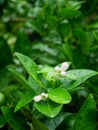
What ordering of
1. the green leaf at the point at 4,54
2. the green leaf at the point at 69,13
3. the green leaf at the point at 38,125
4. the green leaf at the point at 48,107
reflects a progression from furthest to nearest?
the green leaf at the point at 4,54 < the green leaf at the point at 69,13 < the green leaf at the point at 38,125 < the green leaf at the point at 48,107

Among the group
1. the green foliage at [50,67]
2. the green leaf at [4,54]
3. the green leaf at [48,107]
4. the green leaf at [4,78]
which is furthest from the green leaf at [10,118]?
the green leaf at [4,54]

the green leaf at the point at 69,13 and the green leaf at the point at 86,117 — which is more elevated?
the green leaf at the point at 69,13

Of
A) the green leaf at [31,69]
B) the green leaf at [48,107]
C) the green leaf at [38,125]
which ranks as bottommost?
the green leaf at [38,125]

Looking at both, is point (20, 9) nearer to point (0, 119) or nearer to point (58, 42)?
point (58, 42)

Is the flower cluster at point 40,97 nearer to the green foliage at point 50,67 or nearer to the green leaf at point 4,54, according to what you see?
the green foliage at point 50,67

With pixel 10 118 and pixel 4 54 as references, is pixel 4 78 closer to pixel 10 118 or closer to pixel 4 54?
pixel 4 54

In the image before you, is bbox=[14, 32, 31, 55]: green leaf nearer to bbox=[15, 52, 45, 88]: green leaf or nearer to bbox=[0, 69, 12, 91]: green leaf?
bbox=[0, 69, 12, 91]: green leaf

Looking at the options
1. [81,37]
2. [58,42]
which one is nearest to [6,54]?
[58,42]

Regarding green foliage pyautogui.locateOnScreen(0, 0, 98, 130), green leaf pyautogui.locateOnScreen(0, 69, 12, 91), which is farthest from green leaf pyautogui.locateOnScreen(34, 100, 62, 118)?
green leaf pyautogui.locateOnScreen(0, 69, 12, 91)
